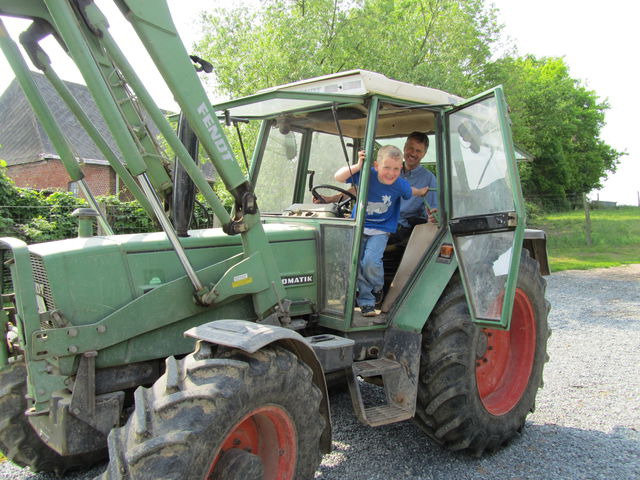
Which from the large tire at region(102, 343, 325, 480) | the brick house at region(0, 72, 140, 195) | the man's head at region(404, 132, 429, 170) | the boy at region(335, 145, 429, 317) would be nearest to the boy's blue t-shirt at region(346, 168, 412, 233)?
the boy at region(335, 145, 429, 317)

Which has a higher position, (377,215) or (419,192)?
(419,192)

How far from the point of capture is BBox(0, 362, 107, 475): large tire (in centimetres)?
318

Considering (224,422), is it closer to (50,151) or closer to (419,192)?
(419,192)

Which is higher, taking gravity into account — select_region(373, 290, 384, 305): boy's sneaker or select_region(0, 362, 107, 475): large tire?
select_region(373, 290, 384, 305): boy's sneaker

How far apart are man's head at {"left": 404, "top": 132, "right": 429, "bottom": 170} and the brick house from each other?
17.7 metres

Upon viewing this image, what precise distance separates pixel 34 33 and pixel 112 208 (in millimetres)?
6533

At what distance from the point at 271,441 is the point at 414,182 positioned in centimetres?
254

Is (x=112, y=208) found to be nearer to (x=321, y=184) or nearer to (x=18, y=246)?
(x=321, y=184)

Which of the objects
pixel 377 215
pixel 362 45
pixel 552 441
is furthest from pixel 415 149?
pixel 362 45

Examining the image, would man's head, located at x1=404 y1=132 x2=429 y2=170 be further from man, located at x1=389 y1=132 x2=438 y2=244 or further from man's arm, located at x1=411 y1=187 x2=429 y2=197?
man's arm, located at x1=411 y1=187 x2=429 y2=197

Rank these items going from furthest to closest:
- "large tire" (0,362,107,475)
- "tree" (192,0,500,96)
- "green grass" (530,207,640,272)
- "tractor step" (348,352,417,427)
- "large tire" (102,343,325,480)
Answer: "green grass" (530,207,640,272) → "tree" (192,0,500,96) → "tractor step" (348,352,417,427) → "large tire" (0,362,107,475) → "large tire" (102,343,325,480)

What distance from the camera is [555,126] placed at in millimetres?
28156

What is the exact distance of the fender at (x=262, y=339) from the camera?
260cm

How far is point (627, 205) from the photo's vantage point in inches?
1522
